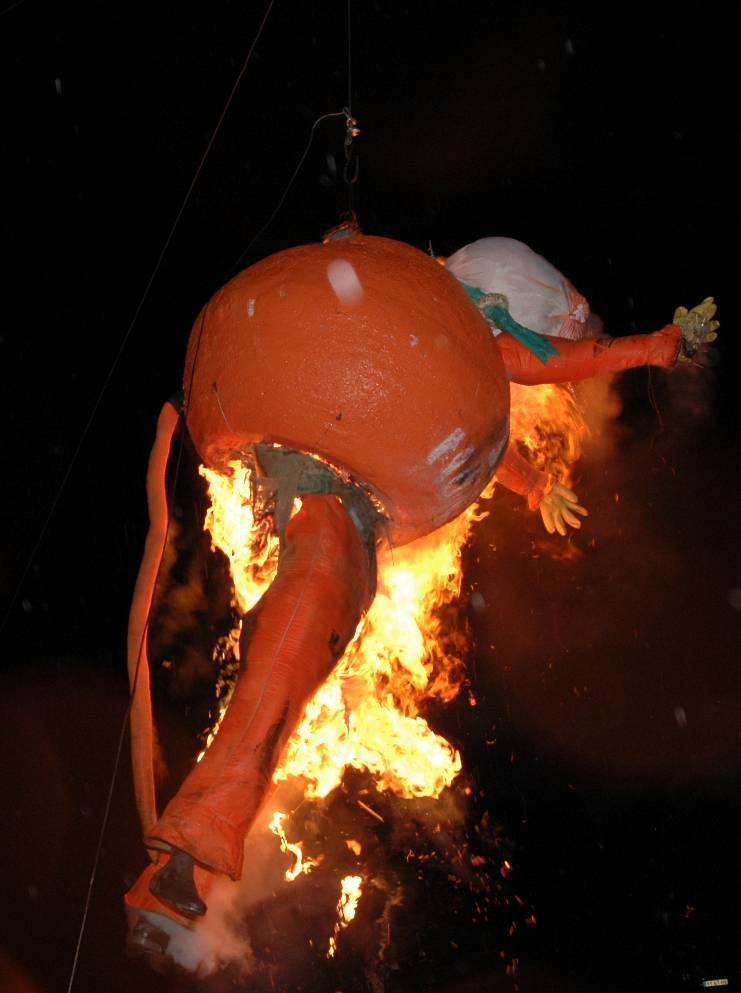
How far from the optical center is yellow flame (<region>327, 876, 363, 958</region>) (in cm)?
500

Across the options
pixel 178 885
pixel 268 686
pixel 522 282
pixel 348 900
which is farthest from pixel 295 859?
pixel 522 282

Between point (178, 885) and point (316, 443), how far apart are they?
121cm

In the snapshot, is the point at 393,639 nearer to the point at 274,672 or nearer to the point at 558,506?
the point at 558,506

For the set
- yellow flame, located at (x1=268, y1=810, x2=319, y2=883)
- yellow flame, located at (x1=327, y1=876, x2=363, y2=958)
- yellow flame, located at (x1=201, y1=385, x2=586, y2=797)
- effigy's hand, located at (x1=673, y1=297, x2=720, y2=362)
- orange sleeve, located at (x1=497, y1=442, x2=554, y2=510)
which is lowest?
yellow flame, located at (x1=327, y1=876, x2=363, y2=958)

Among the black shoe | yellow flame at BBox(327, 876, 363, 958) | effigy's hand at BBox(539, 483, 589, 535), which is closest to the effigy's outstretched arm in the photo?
effigy's hand at BBox(539, 483, 589, 535)

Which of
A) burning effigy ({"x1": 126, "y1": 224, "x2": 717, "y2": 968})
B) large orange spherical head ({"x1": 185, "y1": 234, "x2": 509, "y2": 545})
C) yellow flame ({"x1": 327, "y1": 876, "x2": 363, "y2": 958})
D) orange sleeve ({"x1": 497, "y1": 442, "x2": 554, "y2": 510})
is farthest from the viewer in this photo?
yellow flame ({"x1": 327, "y1": 876, "x2": 363, "y2": 958})

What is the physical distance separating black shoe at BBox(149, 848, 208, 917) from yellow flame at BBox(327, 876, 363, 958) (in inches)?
127

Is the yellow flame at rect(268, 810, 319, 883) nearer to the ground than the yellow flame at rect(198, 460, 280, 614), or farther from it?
nearer to the ground

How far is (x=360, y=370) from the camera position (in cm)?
254

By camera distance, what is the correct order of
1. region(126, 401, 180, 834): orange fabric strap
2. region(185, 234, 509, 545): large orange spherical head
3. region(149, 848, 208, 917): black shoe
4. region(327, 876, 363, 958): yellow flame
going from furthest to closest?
region(327, 876, 363, 958): yellow flame
region(126, 401, 180, 834): orange fabric strap
region(185, 234, 509, 545): large orange spherical head
region(149, 848, 208, 917): black shoe

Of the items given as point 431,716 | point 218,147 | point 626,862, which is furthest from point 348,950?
point 218,147

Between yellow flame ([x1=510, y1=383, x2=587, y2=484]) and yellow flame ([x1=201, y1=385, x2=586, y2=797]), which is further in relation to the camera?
yellow flame ([x1=510, y1=383, x2=587, y2=484])

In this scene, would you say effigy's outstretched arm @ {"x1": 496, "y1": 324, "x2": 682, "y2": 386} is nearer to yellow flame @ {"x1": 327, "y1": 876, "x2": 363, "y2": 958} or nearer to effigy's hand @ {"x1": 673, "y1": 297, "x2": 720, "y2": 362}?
effigy's hand @ {"x1": 673, "y1": 297, "x2": 720, "y2": 362}

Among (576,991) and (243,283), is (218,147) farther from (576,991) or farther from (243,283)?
(576,991)
